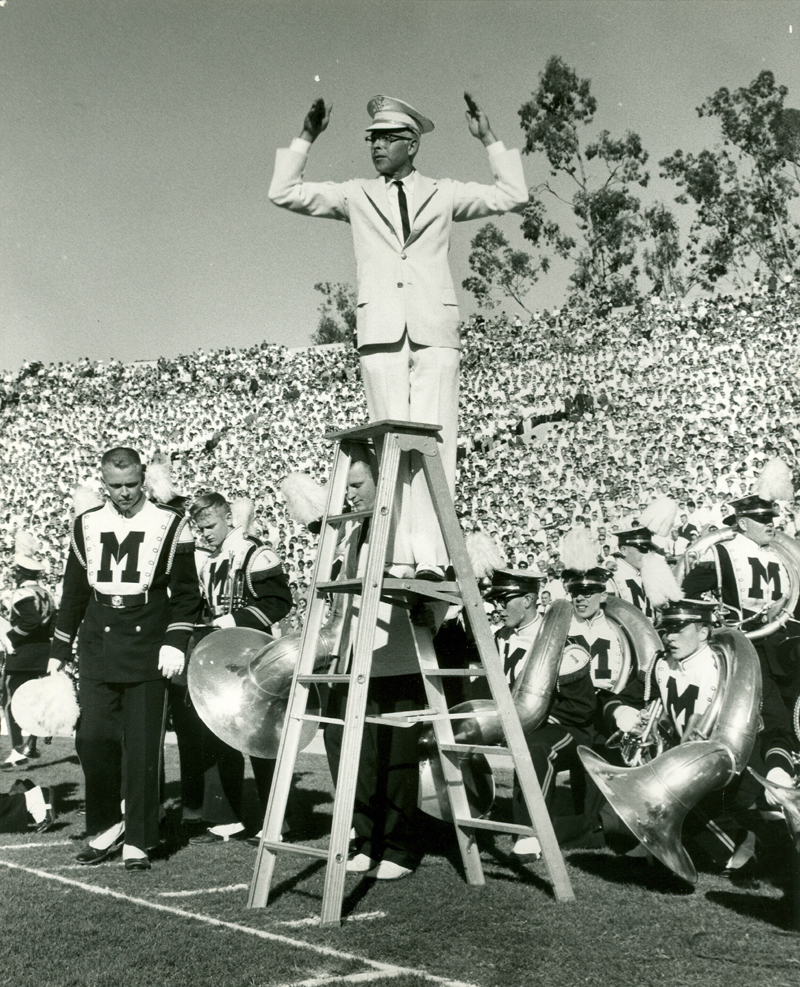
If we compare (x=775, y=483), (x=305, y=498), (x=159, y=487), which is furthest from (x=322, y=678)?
(x=775, y=483)

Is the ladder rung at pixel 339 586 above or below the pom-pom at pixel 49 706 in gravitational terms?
above

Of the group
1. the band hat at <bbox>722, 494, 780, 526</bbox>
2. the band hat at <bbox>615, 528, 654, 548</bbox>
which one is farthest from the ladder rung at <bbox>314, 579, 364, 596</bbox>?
the band hat at <bbox>615, 528, 654, 548</bbox>

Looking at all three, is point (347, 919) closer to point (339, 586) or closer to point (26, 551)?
point (339, 586)

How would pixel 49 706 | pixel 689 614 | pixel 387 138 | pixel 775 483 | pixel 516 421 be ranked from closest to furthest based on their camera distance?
1. pixel 387 138
2. pixel 689 614
3. pixel 49 706
4. pixel 775 483
5. pixel 516 421

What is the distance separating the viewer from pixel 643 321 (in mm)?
24984

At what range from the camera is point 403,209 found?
4766 mm

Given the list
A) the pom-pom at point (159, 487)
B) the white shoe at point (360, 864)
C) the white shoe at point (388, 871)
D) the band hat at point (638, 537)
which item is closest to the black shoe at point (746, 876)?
the white shoe at point (388, 871)

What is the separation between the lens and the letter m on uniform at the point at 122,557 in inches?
220

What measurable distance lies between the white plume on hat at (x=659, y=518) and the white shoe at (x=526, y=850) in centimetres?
404

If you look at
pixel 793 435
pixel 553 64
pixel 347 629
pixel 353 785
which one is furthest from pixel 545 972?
pixel 553 64

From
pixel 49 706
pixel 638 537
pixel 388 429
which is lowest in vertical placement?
pixel 49 706

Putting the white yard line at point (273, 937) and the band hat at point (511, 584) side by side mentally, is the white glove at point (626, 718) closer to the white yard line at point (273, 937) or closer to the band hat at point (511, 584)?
the band hat at point (511, 584)

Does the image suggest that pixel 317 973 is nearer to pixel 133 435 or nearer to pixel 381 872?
pixel 381 872

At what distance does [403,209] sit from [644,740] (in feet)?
8.50
